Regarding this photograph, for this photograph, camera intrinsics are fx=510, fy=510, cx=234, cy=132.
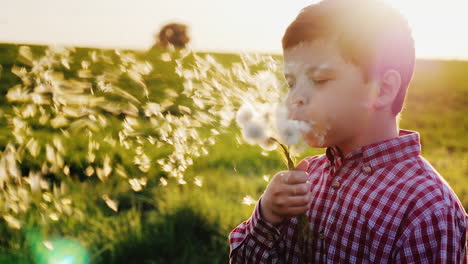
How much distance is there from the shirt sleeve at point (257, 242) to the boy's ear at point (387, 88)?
0.52m

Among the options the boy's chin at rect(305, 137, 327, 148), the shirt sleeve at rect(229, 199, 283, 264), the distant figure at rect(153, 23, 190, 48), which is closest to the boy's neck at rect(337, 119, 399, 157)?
the boy's chin at rect(305, 137, 327, 148)

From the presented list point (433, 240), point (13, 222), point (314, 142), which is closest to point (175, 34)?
point (13, 222)

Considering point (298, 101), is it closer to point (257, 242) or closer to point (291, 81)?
point (291, 81)

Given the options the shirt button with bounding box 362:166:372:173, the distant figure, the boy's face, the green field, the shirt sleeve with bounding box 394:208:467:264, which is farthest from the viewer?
the distant figure

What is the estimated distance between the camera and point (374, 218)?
1586 mm

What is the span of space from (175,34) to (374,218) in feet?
57.8

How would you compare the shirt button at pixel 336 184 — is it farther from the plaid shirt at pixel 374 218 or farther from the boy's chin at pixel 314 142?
the boy's chin at pixel 314 142

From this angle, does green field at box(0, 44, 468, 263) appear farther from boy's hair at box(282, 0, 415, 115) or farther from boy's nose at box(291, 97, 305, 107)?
boy's hair at box(282, 0, 415, 115)

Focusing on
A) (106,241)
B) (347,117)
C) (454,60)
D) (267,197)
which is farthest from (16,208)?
(454,60)

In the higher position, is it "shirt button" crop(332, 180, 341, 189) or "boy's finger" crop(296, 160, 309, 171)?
"boy's finger" crop(296, 160, 309, 171)

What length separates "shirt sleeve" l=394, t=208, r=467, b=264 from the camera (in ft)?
4.77

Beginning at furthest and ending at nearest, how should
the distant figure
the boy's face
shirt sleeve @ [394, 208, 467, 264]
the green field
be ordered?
the distant figure < the green field < the boy's face < shirt sleeve @ [394, 208, 467, 264]

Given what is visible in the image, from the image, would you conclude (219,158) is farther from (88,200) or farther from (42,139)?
(42,139)

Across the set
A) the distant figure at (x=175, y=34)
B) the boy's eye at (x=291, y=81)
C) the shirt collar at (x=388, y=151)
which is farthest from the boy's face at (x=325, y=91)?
the distant figure at (x=175, y=34)
